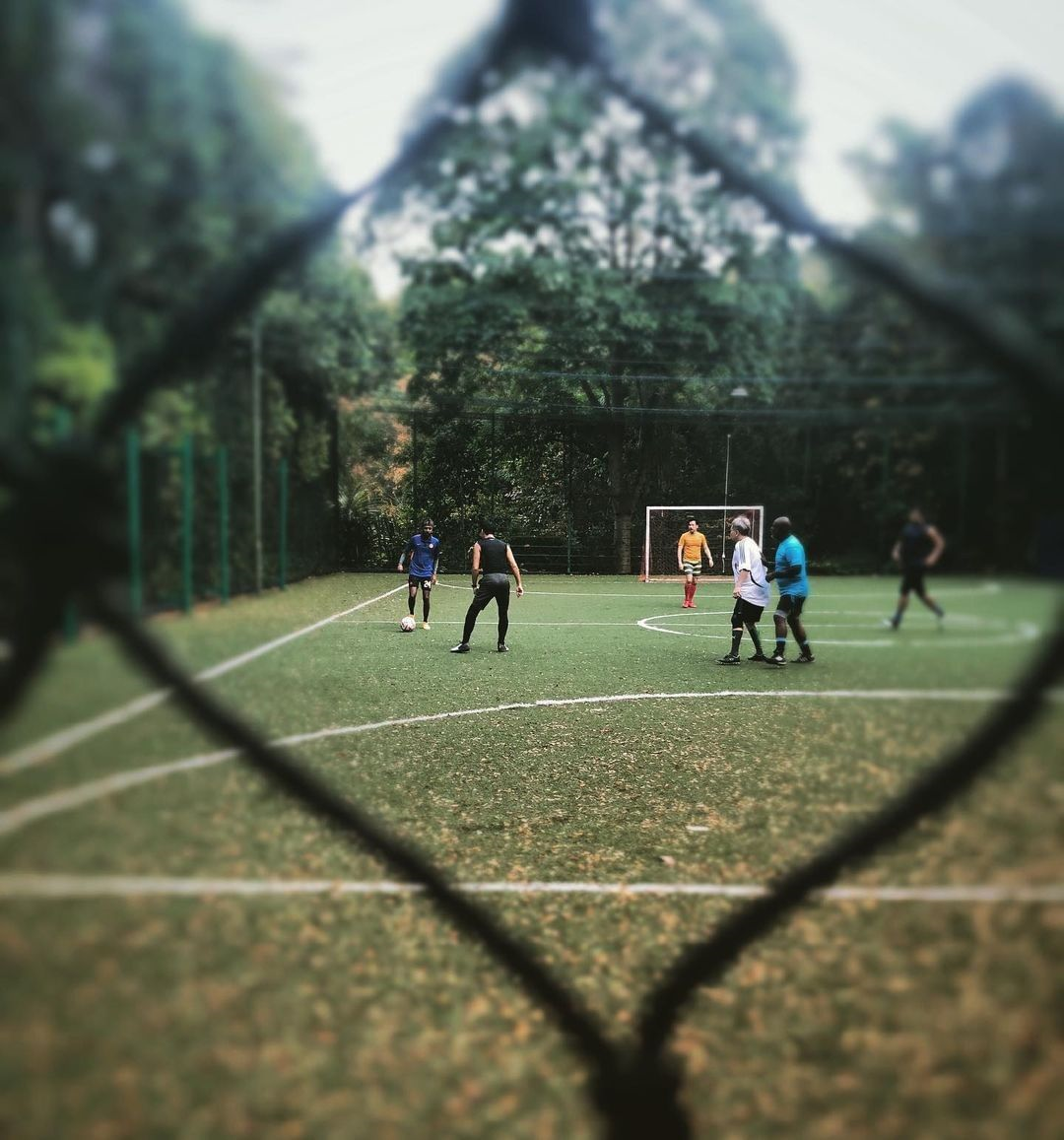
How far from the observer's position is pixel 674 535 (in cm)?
147

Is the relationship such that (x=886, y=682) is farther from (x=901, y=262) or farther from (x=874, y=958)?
(x=901, y=262)

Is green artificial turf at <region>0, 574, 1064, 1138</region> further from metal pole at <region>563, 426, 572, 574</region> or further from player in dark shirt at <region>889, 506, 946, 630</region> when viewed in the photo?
metal pole at <region>563, 426, 572, 574</region>

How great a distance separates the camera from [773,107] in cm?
66

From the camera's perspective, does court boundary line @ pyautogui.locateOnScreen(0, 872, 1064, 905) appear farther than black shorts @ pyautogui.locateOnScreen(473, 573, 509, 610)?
No

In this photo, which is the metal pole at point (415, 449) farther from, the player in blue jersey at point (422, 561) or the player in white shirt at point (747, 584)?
the player in white shirt at point (747, 584)

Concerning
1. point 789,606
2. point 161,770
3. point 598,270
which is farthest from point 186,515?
point 789,606

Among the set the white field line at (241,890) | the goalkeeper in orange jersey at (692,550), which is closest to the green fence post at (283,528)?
the white field line at (241,890)

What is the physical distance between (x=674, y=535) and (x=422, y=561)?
0.51 meters

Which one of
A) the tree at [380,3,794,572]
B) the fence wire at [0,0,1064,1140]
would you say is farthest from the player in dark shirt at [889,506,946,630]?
the tree at [380,3,794,572]

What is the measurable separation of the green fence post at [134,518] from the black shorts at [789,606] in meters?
0.82

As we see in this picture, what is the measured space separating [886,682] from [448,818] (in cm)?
165

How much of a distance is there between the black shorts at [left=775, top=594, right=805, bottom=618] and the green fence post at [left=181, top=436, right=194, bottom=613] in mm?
782

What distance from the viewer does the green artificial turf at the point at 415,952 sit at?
48 centimetres

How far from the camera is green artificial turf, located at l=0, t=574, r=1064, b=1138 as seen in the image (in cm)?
48
